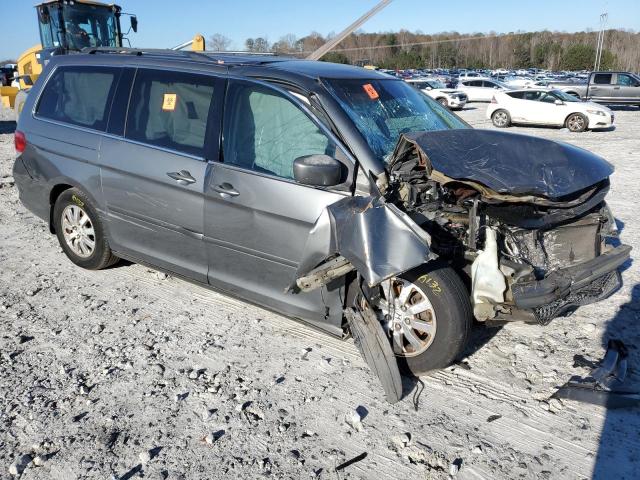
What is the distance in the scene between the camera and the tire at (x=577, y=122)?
17.2m

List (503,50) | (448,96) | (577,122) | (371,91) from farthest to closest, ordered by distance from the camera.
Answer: (503,50), (448,96), (577,122), (371,91)

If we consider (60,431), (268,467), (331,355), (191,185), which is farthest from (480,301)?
(60,431)

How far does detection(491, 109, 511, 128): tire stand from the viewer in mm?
18953

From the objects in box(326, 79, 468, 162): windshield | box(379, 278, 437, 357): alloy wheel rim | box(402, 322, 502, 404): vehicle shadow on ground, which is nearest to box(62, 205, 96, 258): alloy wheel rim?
box(326, 79, 468, 162): windshield

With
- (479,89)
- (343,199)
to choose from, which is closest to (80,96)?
(343,199)

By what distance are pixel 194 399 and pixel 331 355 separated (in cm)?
96

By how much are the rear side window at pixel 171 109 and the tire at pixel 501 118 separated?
1688 centimetres

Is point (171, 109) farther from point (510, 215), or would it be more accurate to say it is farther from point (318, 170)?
point (510, 215)

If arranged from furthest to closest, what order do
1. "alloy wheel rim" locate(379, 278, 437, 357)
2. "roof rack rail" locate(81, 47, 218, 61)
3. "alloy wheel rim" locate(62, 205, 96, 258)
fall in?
"alloy wheel rim" locate(62, 205, 96, 258)
"roof rack rail" locate(81, 47, 218, 61)
"alloy wheel rim" locate(379, 278, 437, 357)

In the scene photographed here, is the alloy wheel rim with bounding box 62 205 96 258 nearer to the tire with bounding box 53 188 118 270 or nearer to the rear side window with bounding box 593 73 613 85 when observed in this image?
the tire with bounding box 53 188 118 270

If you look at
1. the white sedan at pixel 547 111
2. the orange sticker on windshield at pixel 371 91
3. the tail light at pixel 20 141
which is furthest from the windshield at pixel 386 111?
the white sedan at pixel 547 111

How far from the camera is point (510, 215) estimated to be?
338 cm

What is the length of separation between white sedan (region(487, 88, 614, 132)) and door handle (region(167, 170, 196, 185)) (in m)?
16.4

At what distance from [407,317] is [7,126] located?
17719mm
